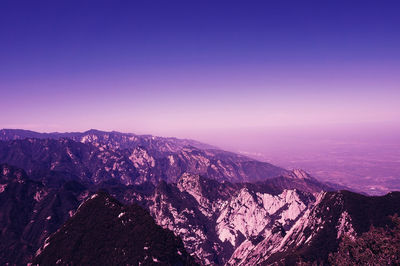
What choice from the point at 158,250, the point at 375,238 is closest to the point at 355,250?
the point at 375,238

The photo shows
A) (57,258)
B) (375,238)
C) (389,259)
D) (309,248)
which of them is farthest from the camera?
(309,248)

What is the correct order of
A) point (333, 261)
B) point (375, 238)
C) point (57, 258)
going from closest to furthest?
point (375, 238) → point (333, 261) → point (57, 258)

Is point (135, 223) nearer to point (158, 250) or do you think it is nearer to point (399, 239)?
point (158, 250)

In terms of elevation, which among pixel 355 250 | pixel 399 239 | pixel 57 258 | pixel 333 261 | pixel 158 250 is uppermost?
pixel 399 239

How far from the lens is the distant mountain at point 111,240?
479ft

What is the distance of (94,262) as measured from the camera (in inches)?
6073

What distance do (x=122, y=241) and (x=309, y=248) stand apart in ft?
446

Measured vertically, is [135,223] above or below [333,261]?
below

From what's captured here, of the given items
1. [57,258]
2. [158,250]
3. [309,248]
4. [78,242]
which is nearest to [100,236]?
[78,242]

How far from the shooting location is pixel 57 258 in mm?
168000

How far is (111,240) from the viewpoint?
162 metres

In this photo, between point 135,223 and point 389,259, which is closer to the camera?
point 389,259

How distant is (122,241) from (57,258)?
158 feet

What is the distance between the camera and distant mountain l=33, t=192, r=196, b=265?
14588 cm
